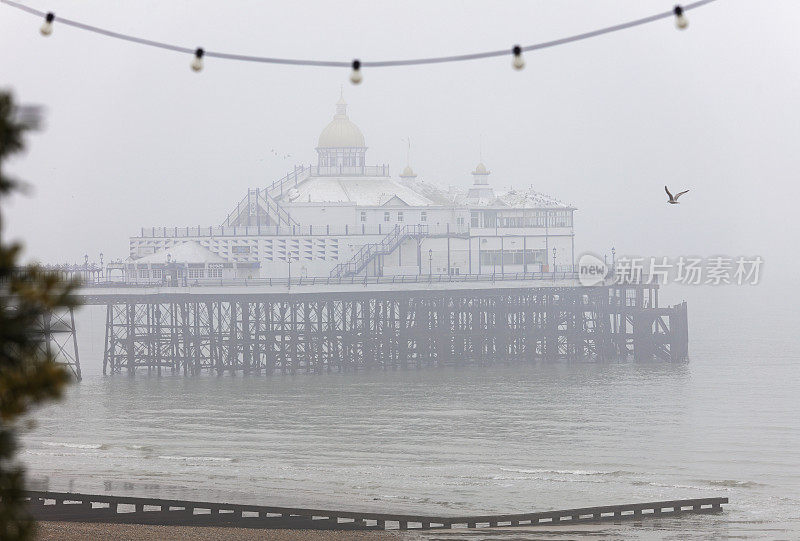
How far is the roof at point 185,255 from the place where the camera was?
60.2m

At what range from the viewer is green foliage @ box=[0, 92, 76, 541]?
521cm

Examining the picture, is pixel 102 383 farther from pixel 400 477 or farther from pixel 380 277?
pixel 400 477

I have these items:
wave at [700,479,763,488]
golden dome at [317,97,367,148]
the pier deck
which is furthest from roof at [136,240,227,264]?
wave at [700,479,763,488]

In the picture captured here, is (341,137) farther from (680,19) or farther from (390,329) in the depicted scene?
(680,19)

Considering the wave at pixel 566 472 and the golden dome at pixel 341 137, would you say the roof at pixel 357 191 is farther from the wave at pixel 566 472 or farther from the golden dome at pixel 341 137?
the wave at pixel 566 472

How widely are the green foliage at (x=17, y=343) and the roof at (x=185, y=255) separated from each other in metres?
54.9

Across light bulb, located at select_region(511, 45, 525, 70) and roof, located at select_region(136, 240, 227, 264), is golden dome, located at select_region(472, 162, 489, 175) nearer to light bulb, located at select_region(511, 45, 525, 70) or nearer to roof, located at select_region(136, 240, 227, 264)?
roof, located at select_region(136, 240, 227, 264)

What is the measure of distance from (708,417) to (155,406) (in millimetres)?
18377

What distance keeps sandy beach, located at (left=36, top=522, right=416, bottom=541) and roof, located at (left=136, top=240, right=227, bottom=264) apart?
40.7 m

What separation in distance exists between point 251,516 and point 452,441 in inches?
574

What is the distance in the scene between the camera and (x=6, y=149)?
17.7 feet

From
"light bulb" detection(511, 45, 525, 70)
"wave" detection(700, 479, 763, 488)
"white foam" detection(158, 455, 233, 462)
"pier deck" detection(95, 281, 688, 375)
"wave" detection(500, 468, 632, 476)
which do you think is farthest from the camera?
"pier deck" detection(95, 281, 688, 375)

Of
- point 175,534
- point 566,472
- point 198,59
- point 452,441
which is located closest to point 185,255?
point 452,441

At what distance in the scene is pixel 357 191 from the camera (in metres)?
68.3
